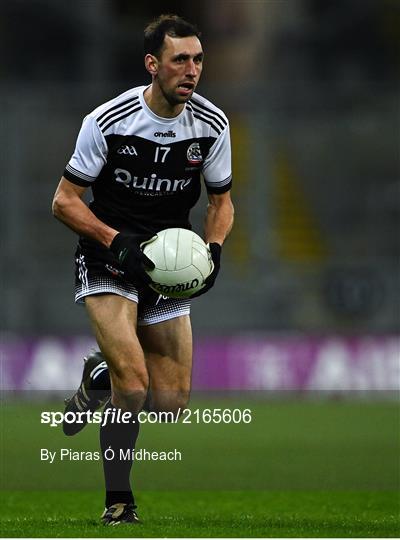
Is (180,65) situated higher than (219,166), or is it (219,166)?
(180,65)

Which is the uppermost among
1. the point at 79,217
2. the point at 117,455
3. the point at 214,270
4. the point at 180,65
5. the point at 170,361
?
the point at 180,65

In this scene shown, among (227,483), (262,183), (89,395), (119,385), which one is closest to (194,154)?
(119,385)

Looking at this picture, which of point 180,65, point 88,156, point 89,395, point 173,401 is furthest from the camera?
point 89,395

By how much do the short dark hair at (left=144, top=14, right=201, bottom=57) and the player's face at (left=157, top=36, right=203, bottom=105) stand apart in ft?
0.09

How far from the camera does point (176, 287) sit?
634 centimetres

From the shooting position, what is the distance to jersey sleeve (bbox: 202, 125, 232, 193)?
6.80 metres

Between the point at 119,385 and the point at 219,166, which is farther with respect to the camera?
the point at 219,166

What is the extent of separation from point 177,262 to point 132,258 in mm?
236

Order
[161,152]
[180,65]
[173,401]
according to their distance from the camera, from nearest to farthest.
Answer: [180,65] < [161,152] < [173,401]

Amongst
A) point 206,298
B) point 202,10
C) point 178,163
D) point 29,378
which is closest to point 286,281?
point 206,298

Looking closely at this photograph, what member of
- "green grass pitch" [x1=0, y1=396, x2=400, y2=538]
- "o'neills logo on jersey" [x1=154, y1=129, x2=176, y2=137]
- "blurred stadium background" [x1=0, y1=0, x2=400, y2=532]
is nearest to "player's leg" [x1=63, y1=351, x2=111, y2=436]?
"green grass pitch" [x1=0, y1=396, x2=400, y2=538]

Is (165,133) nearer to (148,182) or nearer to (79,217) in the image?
(148,182)

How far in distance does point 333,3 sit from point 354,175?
12.9 ft

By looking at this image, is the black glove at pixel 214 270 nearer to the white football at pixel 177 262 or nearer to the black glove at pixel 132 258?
the white football at pixel 177 262
